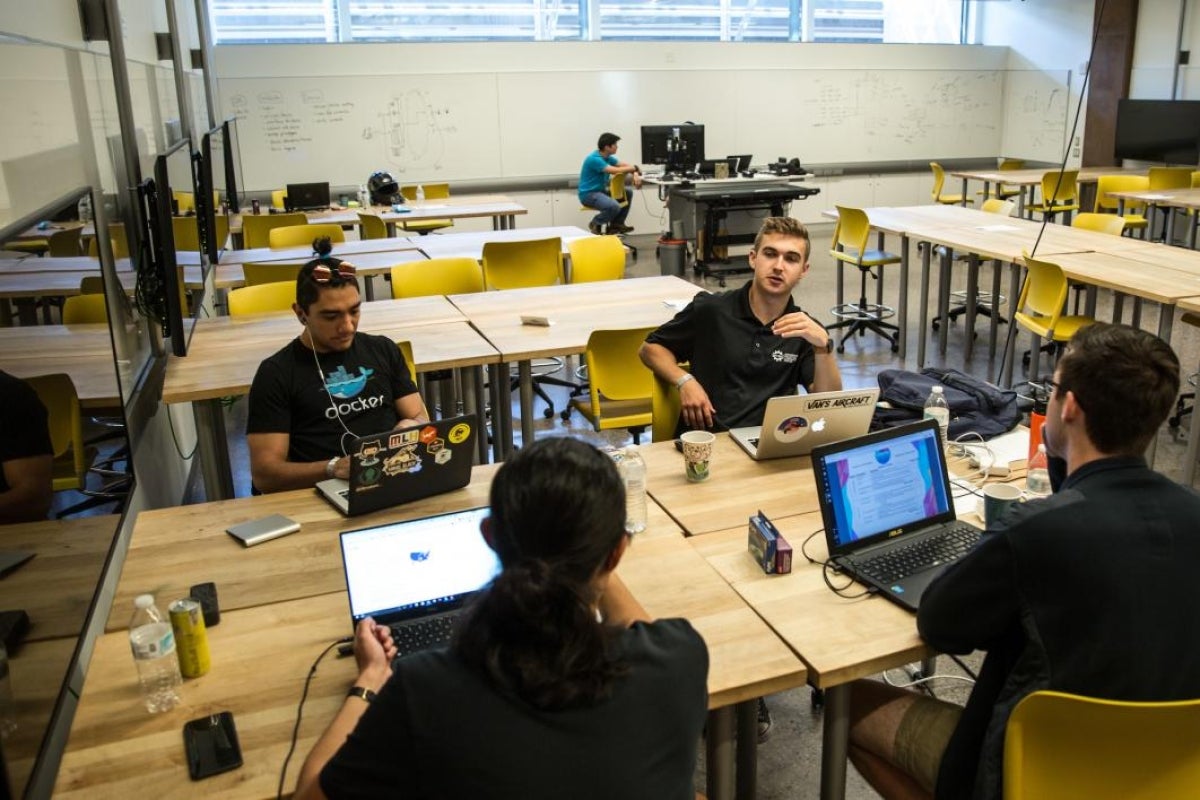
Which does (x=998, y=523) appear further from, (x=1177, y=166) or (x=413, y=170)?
(x=1177, y=166)

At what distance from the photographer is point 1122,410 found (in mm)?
1646

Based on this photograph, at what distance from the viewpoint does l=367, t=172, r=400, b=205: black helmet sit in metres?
8.05

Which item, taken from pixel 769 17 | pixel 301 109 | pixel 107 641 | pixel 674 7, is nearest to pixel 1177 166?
pixel 769 17

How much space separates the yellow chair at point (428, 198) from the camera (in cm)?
838

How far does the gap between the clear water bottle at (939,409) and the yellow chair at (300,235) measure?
4342 millimetres

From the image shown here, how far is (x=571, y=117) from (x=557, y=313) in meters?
6.70

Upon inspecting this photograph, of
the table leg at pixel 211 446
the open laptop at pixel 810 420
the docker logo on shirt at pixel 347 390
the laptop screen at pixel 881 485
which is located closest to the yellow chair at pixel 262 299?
the table leg at pixel 211 446

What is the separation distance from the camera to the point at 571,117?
413 inches

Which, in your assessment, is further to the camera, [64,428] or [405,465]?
[405,465]

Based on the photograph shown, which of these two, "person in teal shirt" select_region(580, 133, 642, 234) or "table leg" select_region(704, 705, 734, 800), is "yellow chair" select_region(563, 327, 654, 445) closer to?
"table leg" select_region(704, 705, 734, 800)

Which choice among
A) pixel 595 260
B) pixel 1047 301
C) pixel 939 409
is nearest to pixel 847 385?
pixel 1047 301

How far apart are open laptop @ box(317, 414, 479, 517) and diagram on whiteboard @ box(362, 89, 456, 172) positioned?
8.23 metres

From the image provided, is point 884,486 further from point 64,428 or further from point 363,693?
point 64,428

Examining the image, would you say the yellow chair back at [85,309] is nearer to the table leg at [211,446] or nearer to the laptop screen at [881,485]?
the table leg at [211,446]
